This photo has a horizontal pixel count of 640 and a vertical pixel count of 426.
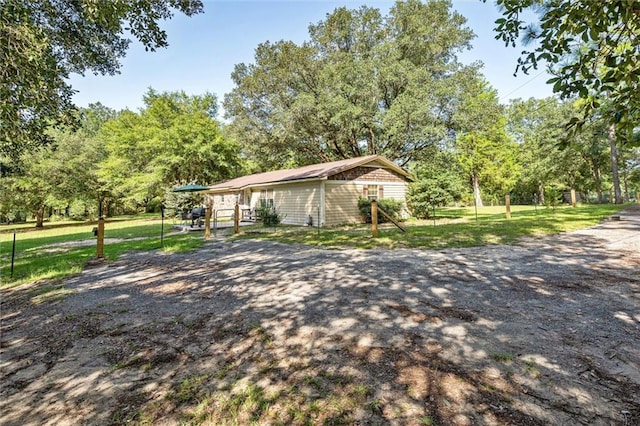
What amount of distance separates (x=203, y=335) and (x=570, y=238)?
386 inches

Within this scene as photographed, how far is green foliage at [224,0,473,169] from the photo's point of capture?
1977 cm

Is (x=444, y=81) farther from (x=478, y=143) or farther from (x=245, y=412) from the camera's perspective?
(x=245, y=412)

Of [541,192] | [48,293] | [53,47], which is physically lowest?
[48,293]

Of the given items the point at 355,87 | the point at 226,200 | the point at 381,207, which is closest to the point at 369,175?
the point at 381,207

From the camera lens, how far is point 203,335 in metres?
3.24

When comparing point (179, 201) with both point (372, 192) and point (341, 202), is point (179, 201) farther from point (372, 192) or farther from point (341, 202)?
point (372, 192)

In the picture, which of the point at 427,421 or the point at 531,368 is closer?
the point at 427,421

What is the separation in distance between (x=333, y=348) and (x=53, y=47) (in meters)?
8.47

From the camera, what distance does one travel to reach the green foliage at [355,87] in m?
19.8

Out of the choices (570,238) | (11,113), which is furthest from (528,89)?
(11,113)

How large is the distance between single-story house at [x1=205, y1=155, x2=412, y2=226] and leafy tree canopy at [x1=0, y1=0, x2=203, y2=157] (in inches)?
369

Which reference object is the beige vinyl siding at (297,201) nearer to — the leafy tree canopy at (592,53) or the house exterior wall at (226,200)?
the house exterior wall at (226,200)

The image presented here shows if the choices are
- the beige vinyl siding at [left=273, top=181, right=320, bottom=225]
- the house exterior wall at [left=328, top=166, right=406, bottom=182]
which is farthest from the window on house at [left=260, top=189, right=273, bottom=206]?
the house exterior wall at [left=328, top=166, right=406, bottom=182]

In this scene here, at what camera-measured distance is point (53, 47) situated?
6.65 metres
